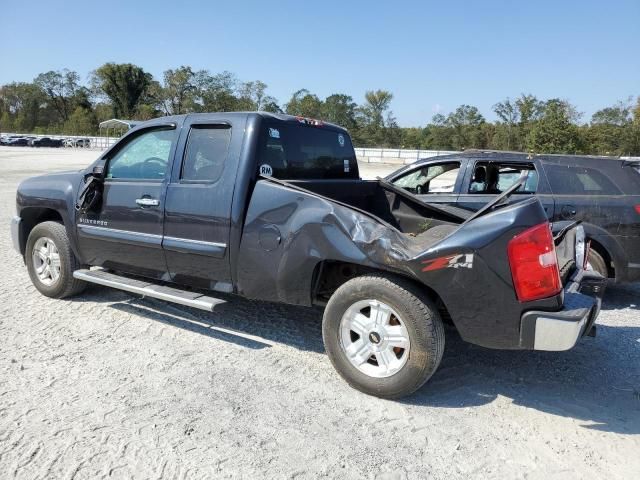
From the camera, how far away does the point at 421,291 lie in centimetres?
328

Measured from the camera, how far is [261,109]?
7562cm

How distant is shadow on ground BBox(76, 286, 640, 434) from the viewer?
3389 mm

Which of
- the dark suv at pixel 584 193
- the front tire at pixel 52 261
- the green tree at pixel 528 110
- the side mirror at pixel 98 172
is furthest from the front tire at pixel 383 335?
the green tree at pixel 528 110

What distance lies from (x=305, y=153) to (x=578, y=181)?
10.5 ft

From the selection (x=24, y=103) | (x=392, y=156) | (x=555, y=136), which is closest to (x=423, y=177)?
(x=555, y=136)

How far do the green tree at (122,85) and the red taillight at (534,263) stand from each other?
103005 millimetres

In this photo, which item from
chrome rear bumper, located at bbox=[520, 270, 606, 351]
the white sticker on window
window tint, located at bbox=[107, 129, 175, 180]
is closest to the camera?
chrome rear bumper, located at bbox=[520, 270, 606, 351]

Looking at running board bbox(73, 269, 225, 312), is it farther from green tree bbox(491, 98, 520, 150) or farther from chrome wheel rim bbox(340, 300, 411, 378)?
green tree bbox(491, 98, 520, 150)

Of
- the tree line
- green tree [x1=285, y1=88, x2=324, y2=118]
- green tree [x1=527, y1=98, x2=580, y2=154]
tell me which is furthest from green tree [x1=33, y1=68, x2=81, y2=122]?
green tree [x1=527, y1=98, x2=580, y2=154]

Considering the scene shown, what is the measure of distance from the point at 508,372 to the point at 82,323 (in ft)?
11.9

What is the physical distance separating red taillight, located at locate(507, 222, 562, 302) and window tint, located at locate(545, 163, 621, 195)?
310 cm

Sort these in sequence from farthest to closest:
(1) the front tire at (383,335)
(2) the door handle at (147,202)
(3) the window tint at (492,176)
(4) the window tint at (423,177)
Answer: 1. (4) the window tint at (423,177)
2. (3) the window tint at (492,176)
3. (2) the door handle at (147,202)
4. (1) the front tire at (383,335)

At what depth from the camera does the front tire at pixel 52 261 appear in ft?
16.7

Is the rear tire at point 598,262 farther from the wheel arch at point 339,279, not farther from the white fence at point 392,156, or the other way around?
the white fence at point 392,156
